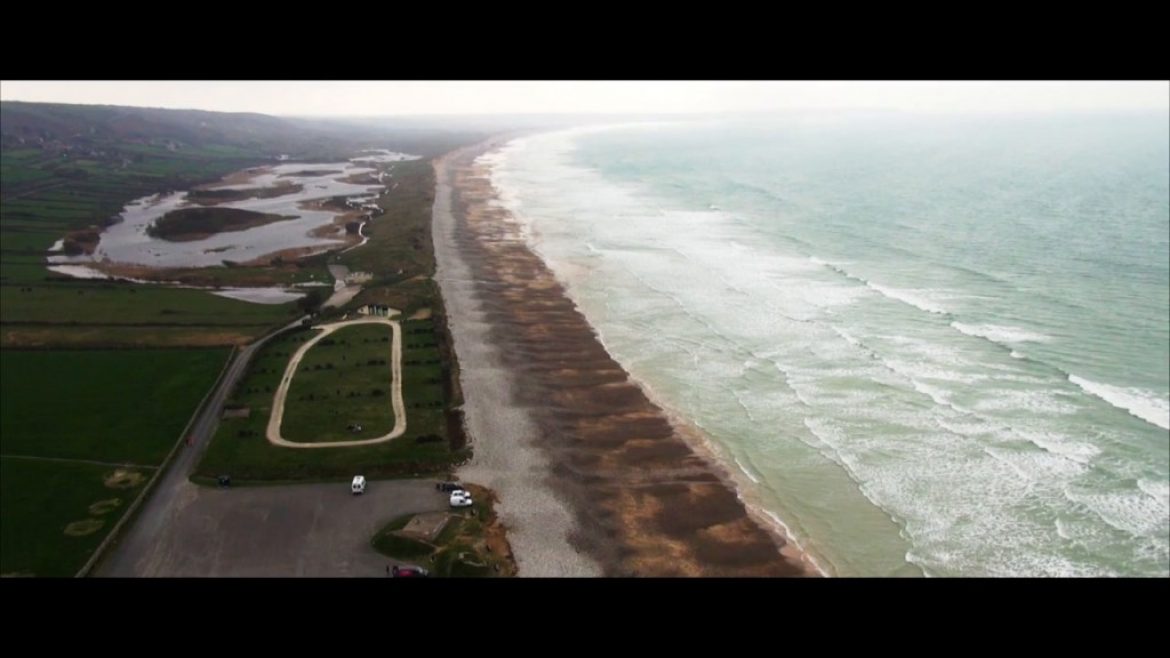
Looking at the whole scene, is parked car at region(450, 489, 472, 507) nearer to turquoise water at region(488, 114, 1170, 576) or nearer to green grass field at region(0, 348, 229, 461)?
turquoise water at region(488, 114, 1170, 576)

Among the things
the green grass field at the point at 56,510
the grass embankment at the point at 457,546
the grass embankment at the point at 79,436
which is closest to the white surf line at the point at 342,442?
the grass embankment at the point at 79,436

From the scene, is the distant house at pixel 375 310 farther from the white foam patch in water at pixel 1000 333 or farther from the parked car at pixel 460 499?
the white foam patch in water at pixel 1000 333

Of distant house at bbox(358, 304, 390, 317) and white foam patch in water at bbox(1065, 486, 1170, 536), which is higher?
distant house at bbox(358, 304, 390, 317)

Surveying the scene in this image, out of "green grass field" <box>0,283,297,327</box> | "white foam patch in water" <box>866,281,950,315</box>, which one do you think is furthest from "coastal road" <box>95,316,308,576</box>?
"white foam patch in water" <box>866,281,950,315</box>

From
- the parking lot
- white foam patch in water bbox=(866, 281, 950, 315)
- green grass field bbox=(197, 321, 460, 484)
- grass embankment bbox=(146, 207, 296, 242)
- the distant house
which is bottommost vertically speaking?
the parking lot

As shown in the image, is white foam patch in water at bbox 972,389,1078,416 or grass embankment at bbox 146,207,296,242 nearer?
white foam patch in water at bbox 972,389,1078,416

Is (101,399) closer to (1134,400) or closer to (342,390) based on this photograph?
(342,390)

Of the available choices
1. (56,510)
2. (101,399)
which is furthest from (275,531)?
(101,399)
